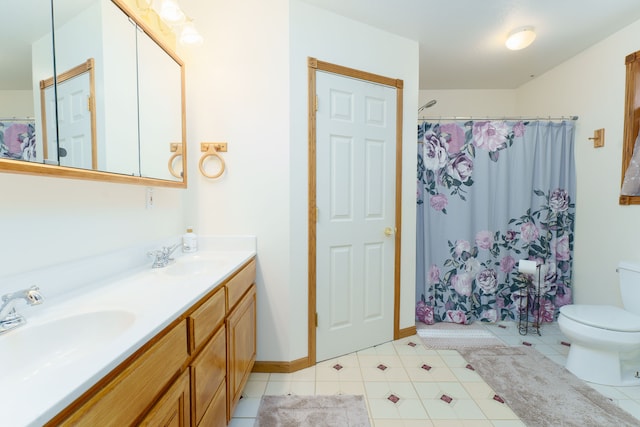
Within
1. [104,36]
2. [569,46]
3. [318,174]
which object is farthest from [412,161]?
[104,36]

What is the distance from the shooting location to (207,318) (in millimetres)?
1084

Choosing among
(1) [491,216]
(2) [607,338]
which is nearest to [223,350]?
(2) [607,338]

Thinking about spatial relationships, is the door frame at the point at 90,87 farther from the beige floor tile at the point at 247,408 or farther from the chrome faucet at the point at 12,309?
the beige floor tile at the point at 247,408

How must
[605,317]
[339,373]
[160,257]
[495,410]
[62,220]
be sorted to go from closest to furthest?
[62,220]
[160,257]
[495,410]
[605,317]
[339,373]

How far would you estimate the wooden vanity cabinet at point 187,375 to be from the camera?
60 centimetres

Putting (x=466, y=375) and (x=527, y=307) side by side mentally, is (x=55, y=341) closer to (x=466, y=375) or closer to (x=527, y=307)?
(x=466, y=375)

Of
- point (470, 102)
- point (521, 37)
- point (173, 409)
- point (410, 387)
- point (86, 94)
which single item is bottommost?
point (410, 387)

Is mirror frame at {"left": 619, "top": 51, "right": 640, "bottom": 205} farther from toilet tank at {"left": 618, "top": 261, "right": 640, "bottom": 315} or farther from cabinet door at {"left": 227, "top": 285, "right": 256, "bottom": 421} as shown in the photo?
cabinet door at {"left": 227, "top": 285, "right": 256, "bottom": 421}

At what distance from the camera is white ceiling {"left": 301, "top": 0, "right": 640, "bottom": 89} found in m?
1.83

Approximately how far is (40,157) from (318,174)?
4.45ft

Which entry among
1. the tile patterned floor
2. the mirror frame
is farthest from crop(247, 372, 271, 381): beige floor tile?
the mirror frame

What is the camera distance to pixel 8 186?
0.87 m

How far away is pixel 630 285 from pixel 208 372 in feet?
8.69

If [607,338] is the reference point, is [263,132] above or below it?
above
